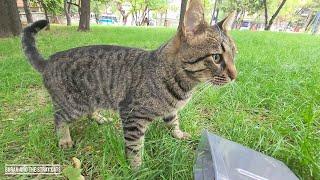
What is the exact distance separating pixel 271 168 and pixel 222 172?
1.64 feet

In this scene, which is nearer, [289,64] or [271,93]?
[271,93]

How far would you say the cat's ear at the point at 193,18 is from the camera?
6.14 feet

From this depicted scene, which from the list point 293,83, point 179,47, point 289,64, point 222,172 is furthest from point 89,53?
point 289,64

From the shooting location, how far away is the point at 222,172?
128 centimetres

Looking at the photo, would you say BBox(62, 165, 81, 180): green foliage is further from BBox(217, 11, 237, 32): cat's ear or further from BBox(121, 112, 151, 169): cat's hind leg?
BBox(217, 11, 237, 32): cat's ear

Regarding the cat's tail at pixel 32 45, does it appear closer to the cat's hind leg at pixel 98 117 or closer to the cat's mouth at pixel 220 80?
the cat's hind leg at pixel 98 117

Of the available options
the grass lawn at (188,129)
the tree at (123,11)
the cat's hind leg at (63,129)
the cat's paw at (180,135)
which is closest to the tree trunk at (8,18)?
the grass lawn at (188,129)

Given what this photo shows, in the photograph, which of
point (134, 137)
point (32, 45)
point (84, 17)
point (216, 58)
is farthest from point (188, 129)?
point (84, 17)

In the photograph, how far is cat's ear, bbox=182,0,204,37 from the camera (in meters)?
1.87

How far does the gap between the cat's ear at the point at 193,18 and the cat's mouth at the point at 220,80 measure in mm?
357

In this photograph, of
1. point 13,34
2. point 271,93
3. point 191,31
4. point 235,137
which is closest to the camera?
point 191,31

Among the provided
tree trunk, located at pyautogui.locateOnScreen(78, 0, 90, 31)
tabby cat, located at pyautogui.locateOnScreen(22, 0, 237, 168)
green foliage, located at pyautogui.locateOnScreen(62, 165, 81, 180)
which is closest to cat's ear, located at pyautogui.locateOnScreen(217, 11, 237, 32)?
tabby cat, located at pyautogui.locateOnScreen(22, 0, 237, 168)

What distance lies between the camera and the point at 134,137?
2076 mm

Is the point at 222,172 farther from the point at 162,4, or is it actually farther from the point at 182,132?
the point at 162,4
